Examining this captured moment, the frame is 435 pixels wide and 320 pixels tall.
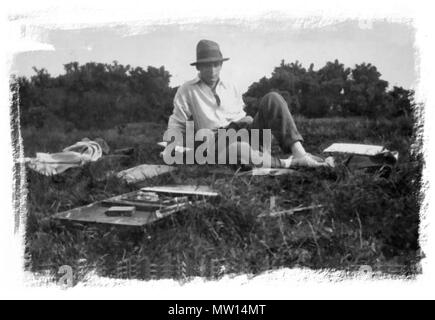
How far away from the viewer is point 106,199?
436 centimetres

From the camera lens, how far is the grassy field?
4074 mm

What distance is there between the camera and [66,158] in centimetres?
457

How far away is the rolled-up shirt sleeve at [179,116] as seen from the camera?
4.46 metres

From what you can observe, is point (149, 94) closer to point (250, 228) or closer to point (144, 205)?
point (144, 205)

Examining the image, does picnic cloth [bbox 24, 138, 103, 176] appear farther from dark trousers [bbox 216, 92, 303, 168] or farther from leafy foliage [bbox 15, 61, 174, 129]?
dark trousers [bbox 216, 92, 303, 168]

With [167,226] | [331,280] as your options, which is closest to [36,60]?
[167,226]

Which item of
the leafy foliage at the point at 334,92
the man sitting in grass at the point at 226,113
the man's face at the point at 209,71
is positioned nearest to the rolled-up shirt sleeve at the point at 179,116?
the man sitting in grass at the point at 226,113

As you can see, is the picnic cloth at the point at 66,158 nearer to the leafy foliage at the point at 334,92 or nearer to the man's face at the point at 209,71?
the man's face at the point at 209,71

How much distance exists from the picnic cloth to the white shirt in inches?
21.5

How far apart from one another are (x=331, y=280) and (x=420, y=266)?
1.85 ft

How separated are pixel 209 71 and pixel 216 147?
504 mm

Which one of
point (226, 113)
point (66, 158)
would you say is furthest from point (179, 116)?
point (66, 158)

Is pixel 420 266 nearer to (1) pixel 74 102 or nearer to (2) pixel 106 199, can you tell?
(2) pixel 106 199

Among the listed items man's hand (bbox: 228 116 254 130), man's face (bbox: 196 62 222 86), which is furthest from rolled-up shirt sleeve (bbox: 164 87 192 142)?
man's hand (bbox: 228 116 254 130)
